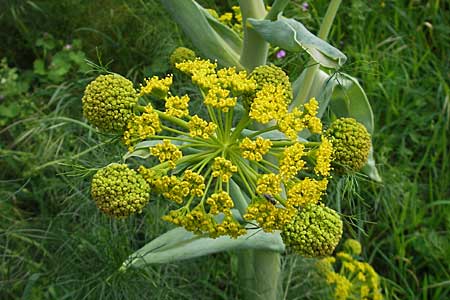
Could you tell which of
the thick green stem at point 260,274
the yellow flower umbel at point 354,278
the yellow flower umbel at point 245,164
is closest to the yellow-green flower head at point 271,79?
the yellow flower umbel at point 245,164

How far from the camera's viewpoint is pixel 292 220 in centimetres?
171

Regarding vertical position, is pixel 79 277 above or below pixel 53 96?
below

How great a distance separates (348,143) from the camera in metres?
1.80

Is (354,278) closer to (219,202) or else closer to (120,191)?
(219,202)

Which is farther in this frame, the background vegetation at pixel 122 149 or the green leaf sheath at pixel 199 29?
the background vegetation at pixel 122 149

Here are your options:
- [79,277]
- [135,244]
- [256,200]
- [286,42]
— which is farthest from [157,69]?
[256,200]

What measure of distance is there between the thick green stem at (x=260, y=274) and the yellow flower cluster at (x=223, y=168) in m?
0.64

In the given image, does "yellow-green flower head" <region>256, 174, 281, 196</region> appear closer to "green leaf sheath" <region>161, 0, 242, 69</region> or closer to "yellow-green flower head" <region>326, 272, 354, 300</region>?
"green leaf sheath" <region>161, 0, 242, 69</region>

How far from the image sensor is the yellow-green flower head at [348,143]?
180 cm

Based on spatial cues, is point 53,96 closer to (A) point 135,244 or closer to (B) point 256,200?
(A) point 135,244

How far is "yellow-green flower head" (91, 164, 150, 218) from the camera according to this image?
165cm

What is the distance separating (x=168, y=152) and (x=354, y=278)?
1.33 metres

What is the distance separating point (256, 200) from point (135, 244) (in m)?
1.16

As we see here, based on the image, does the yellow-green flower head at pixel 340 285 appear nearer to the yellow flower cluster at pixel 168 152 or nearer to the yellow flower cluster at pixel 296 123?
the yellow flower cluster at pixel 296 123
